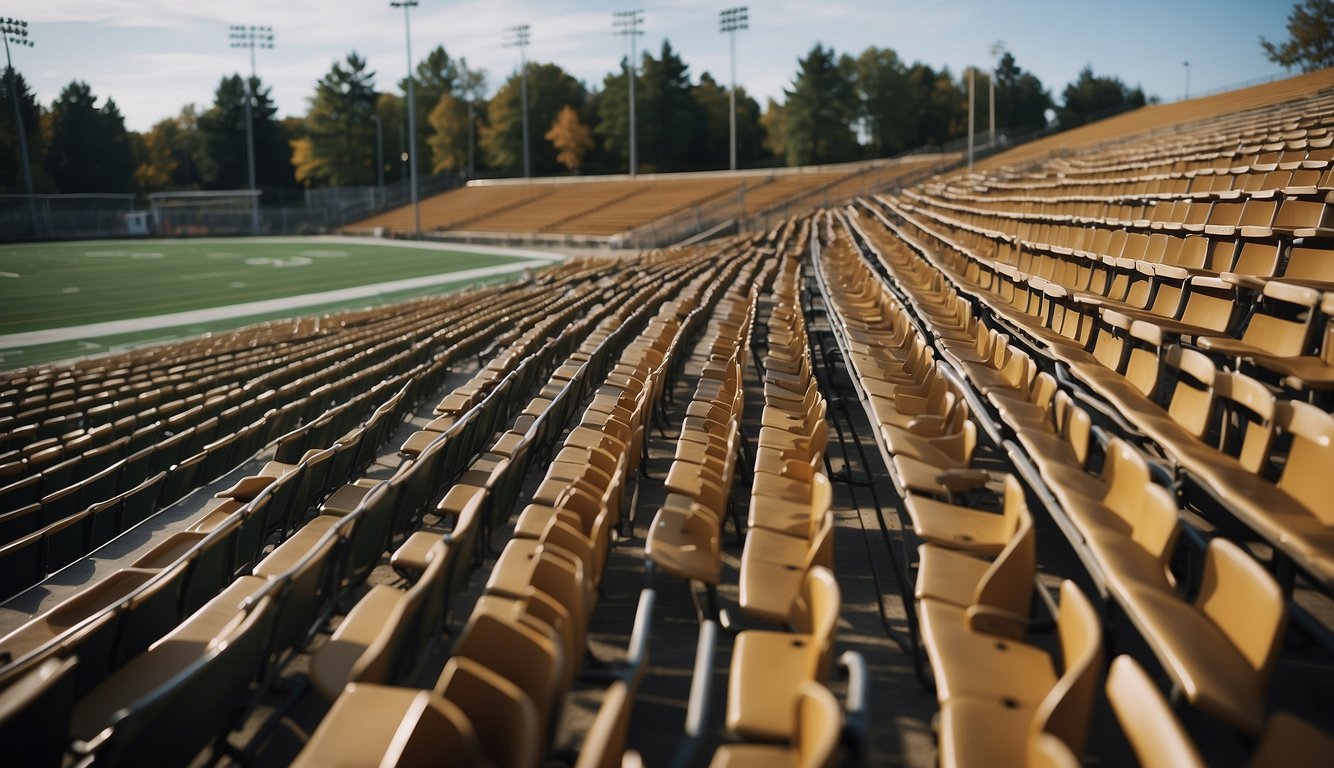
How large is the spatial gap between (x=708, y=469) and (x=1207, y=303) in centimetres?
268

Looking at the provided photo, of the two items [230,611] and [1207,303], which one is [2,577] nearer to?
[230,611]

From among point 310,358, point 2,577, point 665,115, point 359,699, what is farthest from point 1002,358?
point 665,115

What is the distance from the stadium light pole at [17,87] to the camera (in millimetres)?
34125

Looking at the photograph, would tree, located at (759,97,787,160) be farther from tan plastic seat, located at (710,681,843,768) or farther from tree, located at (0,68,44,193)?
tan plastic seat, located at (710,681,843,768)

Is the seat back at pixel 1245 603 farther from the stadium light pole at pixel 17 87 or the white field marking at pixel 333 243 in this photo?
the stadium light pole at pixel 17 87

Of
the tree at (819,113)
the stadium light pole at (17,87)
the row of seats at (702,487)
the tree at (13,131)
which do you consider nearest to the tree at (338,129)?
the tree at (13,131)

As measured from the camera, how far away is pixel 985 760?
6.53 ft

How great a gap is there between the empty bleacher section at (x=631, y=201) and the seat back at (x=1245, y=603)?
2539cm

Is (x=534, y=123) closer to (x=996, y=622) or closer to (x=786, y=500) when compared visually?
(x=786, y=500)

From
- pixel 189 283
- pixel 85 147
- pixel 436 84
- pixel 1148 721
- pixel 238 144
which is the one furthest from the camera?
pixel 436 84

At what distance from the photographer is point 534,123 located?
55.9m

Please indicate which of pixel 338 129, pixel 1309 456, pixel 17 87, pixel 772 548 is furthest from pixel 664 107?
pixel 1309 456

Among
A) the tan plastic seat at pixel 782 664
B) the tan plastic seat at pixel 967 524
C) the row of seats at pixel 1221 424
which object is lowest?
the tan plastic seat at pixel 782 664

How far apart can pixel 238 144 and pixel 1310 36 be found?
5749 centimetres
